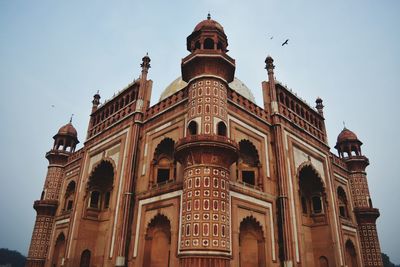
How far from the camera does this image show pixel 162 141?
→ 15.4m

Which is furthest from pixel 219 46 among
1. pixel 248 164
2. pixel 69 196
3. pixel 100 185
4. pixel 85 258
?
pixel 69 196

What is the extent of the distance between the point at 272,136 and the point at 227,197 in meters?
6.22

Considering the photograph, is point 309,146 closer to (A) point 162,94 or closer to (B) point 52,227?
(A) point 162,94

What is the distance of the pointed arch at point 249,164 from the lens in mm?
14820

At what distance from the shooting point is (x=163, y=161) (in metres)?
15.5

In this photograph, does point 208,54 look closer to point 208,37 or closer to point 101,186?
point 208,37

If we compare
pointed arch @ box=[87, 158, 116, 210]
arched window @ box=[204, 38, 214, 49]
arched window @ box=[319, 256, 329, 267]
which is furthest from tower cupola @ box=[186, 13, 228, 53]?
arched window @ box=[319, 256, 329, 267]

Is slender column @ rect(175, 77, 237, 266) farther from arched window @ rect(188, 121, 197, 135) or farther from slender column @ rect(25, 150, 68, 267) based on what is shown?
slender column @ rect(25, 150, 68, 267)

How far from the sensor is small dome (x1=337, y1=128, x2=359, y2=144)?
24.6 metres

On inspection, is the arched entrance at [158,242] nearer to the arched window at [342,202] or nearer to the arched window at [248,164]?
the arched window at [248,164]

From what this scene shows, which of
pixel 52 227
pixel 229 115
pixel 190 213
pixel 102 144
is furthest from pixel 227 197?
pixel 52 227

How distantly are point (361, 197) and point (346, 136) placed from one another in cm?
496

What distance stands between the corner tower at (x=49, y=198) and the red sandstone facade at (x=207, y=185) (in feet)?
0.37

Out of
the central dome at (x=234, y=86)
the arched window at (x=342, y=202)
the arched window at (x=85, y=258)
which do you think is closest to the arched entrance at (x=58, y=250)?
the arched window at (x=85, y=258)
